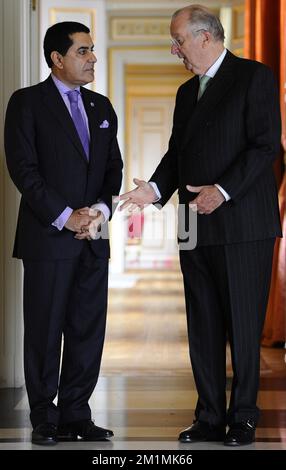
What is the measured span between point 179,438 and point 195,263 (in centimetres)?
61

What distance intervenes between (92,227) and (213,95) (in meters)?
0.60

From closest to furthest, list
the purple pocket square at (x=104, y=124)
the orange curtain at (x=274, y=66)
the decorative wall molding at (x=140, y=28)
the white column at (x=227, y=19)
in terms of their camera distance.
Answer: the purple pocket square at (x=104, y=124) < the orange curtain at (x=274, y=66) < the white column at (x=227, y=19) < the decorative wall molding at (x=140, y=28)

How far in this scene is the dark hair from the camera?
3086 millimetres

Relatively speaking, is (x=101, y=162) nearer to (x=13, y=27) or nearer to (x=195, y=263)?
(x=195, y=263)

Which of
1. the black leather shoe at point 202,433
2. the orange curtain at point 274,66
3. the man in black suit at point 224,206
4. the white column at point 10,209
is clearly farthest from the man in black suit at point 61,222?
the orange curtain at point 274,66

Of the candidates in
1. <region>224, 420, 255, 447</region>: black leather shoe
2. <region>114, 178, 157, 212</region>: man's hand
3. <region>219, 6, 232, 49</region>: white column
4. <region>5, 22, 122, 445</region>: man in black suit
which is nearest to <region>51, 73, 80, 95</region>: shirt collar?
<region>5, 22, 122, 445</region>: man in black suit

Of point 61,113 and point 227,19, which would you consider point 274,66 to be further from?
point 227,19

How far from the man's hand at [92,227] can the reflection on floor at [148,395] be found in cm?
72

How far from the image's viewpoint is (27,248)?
10.1 ft

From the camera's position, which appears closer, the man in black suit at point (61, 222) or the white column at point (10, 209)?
the man in black suit at point (61, 222)

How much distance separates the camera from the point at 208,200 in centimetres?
285

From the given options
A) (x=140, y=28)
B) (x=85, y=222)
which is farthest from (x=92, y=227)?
(x=140, y=28)

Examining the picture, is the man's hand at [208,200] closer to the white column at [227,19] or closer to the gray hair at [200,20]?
the gray hair at [200,20]

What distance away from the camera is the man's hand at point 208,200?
2.85 metres
